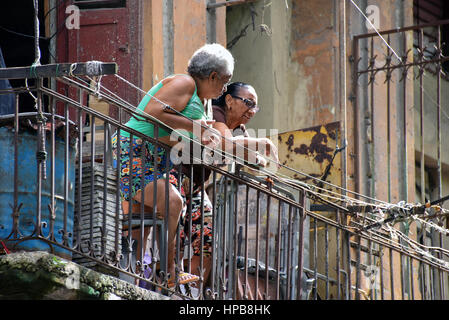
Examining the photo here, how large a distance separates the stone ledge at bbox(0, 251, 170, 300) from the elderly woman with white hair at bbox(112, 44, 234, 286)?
94 centimetres

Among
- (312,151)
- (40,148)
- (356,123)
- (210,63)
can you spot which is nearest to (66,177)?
(40,148)

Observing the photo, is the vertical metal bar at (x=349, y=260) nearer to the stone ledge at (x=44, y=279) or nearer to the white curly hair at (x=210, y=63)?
the white curly hair at (x=210, y=63)

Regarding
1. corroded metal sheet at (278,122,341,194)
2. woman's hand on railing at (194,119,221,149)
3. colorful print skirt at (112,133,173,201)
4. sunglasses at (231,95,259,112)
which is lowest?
colorful print skirt at (112,133,173,201)

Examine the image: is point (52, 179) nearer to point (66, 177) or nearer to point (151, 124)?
point (66, 177)

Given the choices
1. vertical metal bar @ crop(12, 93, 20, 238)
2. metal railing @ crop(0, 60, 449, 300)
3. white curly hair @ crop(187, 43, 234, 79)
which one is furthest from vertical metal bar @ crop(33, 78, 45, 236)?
white curly hair @ crop(187, 43, 234, 79)

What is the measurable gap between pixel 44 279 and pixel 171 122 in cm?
155

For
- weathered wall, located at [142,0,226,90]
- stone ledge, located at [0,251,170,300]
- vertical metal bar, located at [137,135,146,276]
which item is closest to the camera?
stone ledge, located at [0,251,170,300]

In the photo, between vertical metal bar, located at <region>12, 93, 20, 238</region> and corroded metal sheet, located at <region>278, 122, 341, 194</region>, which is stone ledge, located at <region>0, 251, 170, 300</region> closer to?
vertical metal bar, located at <region>12, 93, 20, 238</region>

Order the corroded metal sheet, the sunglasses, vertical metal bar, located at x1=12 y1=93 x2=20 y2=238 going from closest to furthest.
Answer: vertical metal bar, located at x1=12 y1=93 x2=20 y2=238
the sunglasses
the corroded metal sheet

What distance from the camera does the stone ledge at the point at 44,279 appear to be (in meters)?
7.12

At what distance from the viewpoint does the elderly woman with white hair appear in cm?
824

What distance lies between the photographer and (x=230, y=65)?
8.56m

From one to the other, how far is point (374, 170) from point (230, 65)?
465 centimetres

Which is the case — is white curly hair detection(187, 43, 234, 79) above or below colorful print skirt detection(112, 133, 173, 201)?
above
